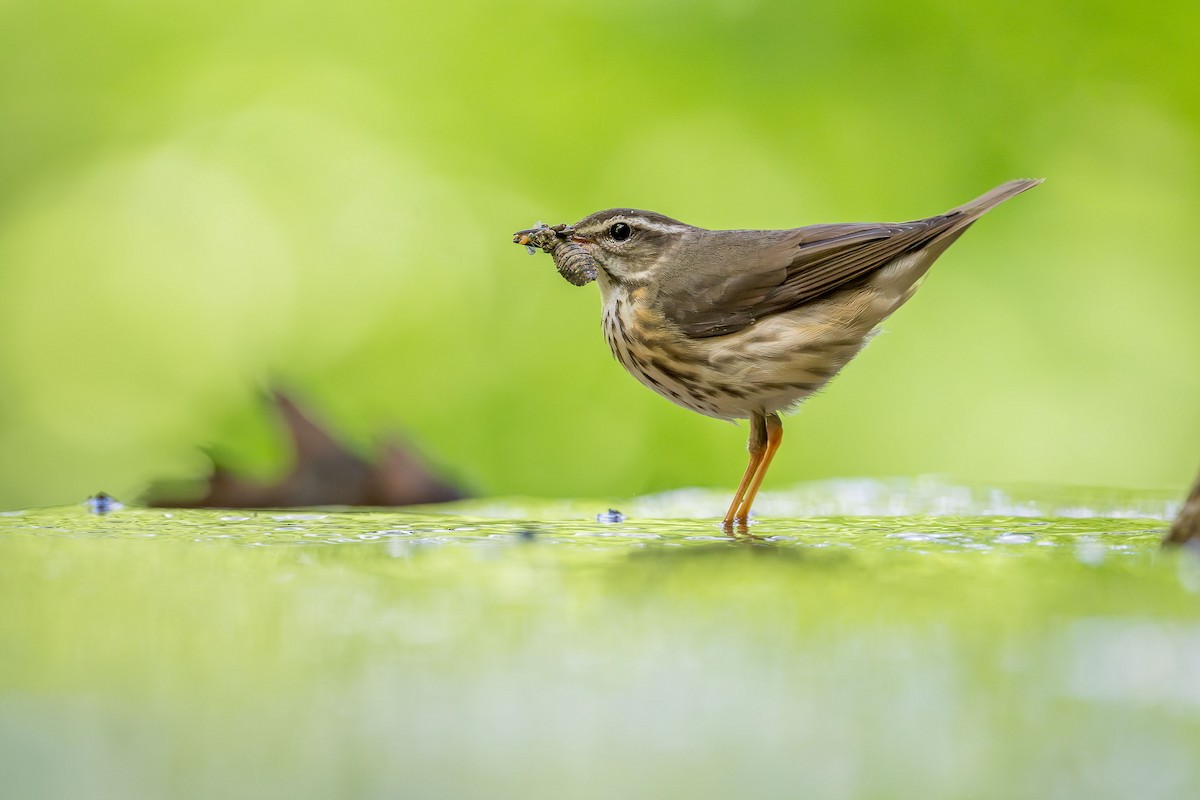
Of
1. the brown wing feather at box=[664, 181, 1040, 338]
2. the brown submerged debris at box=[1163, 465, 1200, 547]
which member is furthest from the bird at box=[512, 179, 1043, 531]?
the brown submerged debris at box=[1163, 465, 1200, 547]

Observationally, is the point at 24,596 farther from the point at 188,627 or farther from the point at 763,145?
the point at 763,145

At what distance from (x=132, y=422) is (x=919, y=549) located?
6.86 m

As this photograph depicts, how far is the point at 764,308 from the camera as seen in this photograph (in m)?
4.49

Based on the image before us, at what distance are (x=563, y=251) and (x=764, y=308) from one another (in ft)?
2.56

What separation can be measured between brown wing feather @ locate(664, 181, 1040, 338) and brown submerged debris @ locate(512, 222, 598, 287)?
36 cm

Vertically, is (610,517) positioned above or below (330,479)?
below

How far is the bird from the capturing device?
173 inches

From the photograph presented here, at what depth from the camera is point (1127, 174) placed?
8.40m

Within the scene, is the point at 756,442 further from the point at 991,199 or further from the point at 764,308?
the point at 991,199

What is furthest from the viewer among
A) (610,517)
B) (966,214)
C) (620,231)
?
(620,231)

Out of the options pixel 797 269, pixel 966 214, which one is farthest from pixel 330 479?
pixel 966 214

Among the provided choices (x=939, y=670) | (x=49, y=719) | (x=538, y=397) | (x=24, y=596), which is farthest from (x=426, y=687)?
(x=538, y=397)

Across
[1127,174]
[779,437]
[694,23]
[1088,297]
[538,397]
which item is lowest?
[779,437]

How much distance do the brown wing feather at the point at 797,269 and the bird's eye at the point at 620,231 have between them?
0.94 ft
